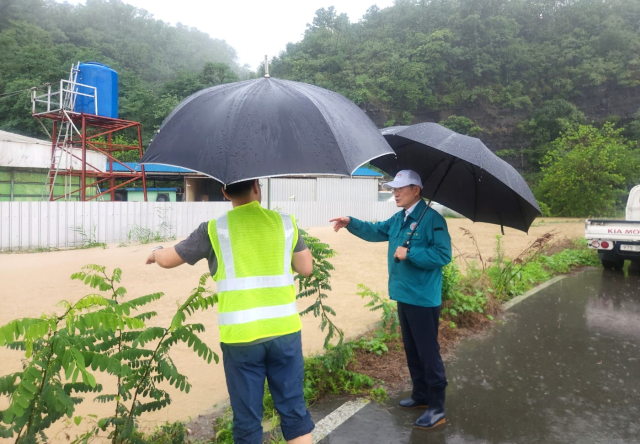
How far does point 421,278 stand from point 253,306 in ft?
4.72

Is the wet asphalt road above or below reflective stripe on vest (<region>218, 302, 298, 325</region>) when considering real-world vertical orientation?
below

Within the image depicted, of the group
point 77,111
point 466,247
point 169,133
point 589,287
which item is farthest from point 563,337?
point 77,111

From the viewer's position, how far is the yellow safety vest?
2.15 m

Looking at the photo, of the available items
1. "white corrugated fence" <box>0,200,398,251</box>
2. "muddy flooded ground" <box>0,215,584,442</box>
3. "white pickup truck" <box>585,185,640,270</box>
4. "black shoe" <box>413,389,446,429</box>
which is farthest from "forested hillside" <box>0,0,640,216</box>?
"black shoe" <box>413,389,446,429</box>

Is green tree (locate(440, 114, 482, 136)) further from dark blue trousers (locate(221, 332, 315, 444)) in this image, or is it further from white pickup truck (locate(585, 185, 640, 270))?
dark blue trousers (locate(221, 332, 315, 444))

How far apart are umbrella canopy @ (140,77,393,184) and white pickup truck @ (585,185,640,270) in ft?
29.9

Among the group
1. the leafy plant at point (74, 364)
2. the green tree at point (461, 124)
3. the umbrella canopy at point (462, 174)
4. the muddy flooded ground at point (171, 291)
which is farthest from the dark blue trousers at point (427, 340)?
the green tree at point (461, 124)

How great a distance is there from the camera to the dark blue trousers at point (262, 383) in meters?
2.17

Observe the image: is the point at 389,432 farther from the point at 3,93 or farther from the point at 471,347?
the point at 3,93

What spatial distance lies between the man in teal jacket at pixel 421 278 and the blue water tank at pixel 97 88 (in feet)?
66.4

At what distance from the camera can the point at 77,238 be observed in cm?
1467

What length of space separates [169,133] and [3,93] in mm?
51408

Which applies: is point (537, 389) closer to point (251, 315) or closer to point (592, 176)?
point (251, 315)

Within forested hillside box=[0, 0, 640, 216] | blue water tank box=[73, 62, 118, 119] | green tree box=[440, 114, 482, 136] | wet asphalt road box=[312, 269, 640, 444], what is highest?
forested hillside box=[0, 0, 640, 216]
